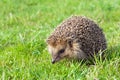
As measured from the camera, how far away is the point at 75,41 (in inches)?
206

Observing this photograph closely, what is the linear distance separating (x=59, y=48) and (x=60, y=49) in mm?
31

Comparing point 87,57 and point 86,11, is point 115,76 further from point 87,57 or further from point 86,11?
point 86,11

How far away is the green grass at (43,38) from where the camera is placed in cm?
478

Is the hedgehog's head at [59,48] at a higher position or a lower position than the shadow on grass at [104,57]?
higher

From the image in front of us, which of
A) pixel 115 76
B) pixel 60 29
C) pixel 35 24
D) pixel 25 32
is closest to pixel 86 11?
pixel 35 24

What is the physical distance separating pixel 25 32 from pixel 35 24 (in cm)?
88

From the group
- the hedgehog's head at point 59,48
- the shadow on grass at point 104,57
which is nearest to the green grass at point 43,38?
the shadow on grass at point 104,57

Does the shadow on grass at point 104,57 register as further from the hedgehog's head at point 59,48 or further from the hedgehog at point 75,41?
the hedgehog's head at point 59,48

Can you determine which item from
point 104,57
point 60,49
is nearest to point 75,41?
point 60,49

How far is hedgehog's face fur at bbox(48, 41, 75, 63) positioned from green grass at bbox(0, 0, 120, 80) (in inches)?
4.1

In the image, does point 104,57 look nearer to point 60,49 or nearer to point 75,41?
point 75,41

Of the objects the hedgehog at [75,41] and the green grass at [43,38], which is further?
the hedgehog at [75,41]

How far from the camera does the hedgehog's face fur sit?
523 cm

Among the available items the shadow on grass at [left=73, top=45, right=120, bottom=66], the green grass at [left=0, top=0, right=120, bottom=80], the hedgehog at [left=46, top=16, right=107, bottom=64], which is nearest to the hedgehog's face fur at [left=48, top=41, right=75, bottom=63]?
the hedgehog at [left=46, top=16, right=107, bottom=64]
